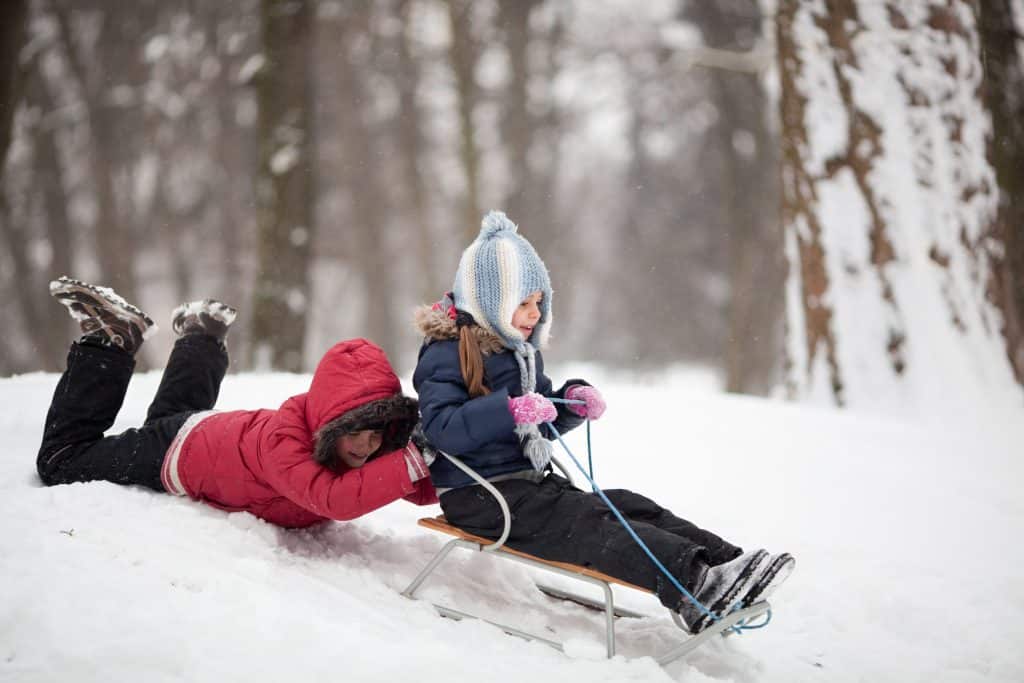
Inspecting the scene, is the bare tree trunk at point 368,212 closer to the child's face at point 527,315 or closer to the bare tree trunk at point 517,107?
the bare tree trunk at point 517,107

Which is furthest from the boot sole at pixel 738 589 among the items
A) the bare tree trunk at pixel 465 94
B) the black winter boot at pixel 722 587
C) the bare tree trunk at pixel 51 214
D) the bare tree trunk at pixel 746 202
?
the bare tree trunk at pixel 51 214

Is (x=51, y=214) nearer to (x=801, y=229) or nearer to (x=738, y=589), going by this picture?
(x=801, y=229)

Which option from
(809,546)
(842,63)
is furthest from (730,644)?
(842,63)

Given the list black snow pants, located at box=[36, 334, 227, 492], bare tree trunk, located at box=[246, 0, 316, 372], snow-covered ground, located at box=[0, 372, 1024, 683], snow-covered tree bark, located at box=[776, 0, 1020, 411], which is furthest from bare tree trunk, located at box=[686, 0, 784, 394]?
black snow pants, located at box=[36, 334, 227, 492]

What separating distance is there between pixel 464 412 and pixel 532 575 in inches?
38.6

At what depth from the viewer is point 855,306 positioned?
579cm

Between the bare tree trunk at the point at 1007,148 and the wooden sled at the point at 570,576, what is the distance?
424cm

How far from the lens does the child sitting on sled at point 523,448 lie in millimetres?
2568

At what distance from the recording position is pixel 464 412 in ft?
9.17

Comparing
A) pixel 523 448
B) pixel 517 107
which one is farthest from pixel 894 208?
pixel 517 107

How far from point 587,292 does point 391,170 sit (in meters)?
5.93

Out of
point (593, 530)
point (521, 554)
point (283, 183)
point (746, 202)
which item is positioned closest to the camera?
point (593, 530)

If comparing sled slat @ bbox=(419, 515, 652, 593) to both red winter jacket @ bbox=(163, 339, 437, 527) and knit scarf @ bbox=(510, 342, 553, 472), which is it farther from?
knit scarf @ bbox=(510, 342, 553, 472)

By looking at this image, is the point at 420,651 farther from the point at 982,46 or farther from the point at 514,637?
the point at 982,46
